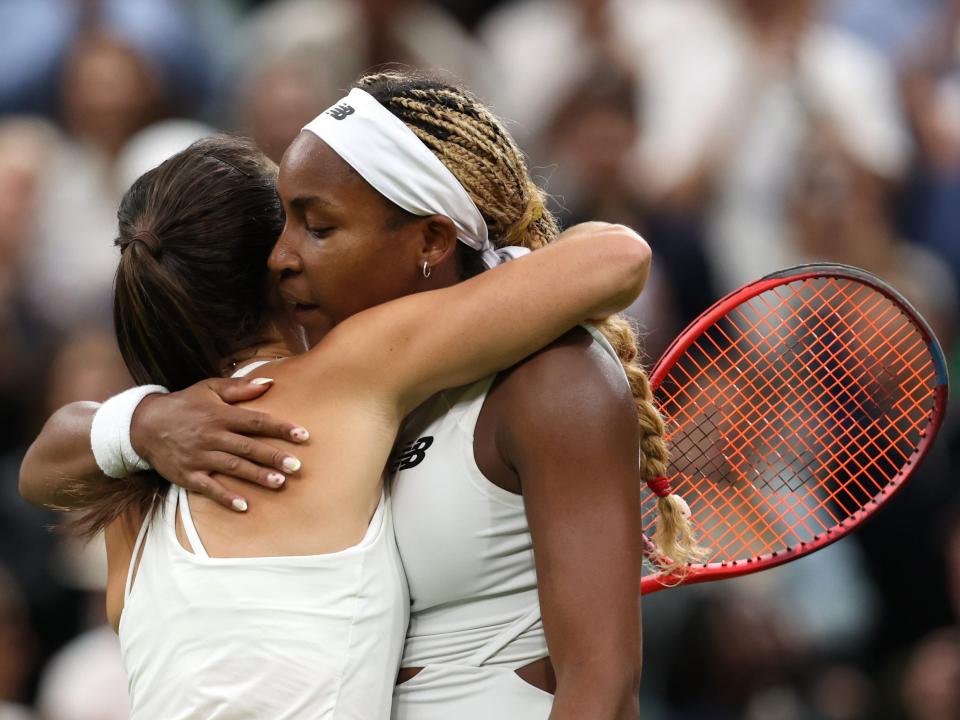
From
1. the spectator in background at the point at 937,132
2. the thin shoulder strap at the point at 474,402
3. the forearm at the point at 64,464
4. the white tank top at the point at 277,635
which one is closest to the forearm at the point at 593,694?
the white tank top at the point at 277,635

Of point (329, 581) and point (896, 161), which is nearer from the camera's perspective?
point (329, 581)

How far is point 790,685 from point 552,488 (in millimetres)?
3712

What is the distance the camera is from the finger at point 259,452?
2156 mm

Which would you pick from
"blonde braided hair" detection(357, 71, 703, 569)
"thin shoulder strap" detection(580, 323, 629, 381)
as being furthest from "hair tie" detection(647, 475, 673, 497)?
"thin shoulder strap" detection(580, 323, 629, 381)

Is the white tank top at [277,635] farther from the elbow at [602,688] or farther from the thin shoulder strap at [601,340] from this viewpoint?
the thin shoulder strap at [601,340]

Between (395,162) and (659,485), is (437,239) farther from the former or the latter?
(659,485)

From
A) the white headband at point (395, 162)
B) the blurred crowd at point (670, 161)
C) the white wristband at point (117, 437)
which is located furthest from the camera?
the blurred crowd at point (670, 161)

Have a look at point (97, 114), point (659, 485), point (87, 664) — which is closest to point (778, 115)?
point (97, 114)

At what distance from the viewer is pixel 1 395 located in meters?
5.62

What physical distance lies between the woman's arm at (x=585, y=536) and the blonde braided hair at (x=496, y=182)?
0.74 ft

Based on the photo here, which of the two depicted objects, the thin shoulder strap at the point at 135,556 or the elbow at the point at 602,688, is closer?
the elbow at the point at 602,688

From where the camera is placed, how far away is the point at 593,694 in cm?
205

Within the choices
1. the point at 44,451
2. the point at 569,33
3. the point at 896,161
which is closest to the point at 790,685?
the point at 896,161

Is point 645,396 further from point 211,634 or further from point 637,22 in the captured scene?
point 637,22
